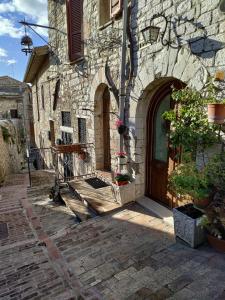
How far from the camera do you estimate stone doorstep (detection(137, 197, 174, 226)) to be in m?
4.11

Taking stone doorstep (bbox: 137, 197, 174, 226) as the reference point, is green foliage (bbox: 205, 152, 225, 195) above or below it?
above

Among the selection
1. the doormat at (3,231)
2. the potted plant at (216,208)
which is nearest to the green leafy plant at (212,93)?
the potted plant at (216,208)

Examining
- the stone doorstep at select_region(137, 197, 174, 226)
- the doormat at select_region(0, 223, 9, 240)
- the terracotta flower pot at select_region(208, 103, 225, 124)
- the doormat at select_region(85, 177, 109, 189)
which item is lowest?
the doormat at select_region(0, 223, 9, 240)

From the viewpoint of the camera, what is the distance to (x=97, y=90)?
6.26m

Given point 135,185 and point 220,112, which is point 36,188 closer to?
point 135,185

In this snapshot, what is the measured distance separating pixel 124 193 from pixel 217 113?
2616 mm

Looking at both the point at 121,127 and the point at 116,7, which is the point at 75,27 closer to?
the point at 116,7

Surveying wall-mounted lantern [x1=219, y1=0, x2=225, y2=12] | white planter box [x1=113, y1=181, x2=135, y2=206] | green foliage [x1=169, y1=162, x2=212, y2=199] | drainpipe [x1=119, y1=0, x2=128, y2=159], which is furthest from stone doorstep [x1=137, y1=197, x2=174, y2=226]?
wall-mounted lantern [x1=219, y1=0, x2=225, y2=12]

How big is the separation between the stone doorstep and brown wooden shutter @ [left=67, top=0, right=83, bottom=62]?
471 cm

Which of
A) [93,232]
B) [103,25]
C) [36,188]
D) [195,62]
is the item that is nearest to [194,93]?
[195,62]

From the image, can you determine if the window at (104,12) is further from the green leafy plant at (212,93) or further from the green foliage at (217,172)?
the green foliage at (217,172)

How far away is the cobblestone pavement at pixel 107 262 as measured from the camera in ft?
8.33

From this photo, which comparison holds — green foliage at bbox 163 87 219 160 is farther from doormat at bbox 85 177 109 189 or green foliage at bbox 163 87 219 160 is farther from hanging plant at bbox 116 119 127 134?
doormat at bbox 85 177 109 189

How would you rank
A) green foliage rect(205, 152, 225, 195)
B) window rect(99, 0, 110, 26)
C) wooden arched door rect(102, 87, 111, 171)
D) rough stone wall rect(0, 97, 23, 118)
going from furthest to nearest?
rough stone wall rect(0, 97, 23, 118) < wooden arched door rect(102, 87, 111, 171) < window rect(99, 0, 110, 26) < green foliage rect(205, 152, 225, 195)
